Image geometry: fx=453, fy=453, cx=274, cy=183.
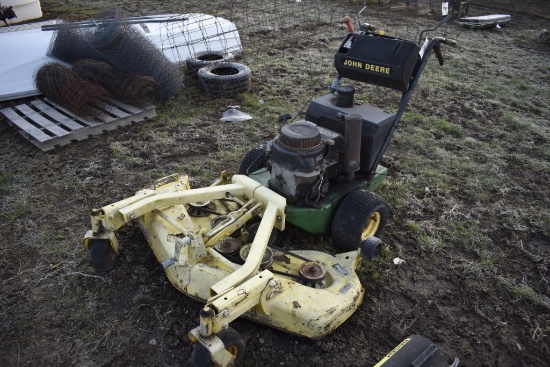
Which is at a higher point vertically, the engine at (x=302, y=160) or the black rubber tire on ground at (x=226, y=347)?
the engine at (x=302, y=160)

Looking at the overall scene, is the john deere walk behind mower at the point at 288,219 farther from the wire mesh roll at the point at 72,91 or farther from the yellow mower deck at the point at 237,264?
the wire mesh roll at the point at 72,91

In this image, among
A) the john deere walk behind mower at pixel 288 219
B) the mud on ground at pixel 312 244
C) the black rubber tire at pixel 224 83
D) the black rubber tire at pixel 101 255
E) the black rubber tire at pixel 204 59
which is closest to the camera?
the john deere walk behind mower at pixel 288 219

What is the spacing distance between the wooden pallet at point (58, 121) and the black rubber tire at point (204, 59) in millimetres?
1491

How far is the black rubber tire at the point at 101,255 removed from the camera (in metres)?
3.29

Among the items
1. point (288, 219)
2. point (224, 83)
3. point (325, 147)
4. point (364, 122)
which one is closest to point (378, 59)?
point (364, 122)

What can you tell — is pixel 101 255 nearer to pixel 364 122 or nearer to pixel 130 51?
pixel 364 122

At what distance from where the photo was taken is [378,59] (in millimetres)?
3596

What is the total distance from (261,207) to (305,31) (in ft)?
25.0

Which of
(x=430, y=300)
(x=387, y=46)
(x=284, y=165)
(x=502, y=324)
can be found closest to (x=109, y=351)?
(x=284, y=165)

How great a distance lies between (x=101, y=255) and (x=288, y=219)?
140 cm

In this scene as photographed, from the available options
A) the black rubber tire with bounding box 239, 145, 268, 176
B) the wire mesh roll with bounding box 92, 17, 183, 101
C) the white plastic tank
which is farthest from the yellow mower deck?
the white plastic tank

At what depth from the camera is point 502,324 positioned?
3.24 meters

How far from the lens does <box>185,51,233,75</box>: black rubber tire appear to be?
7.18 metres

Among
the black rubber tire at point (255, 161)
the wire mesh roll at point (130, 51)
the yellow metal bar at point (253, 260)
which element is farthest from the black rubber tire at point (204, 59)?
the yellow metal bar at point (253, 260)
